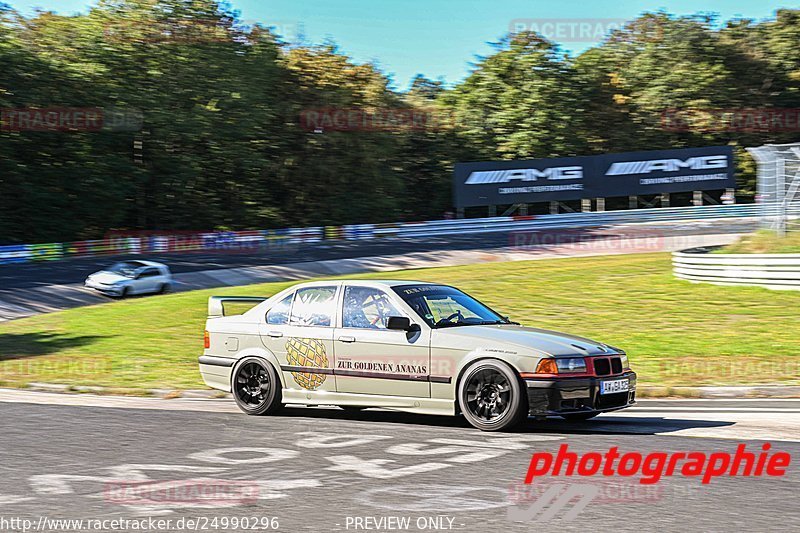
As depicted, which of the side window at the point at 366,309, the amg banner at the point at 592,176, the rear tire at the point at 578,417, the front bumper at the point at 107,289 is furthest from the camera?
the amg banner at the point at 592,176

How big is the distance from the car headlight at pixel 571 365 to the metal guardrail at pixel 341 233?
34.6 meters

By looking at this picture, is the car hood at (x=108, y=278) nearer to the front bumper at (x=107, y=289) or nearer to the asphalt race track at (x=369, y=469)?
the front bumper at (x=107, y=289)

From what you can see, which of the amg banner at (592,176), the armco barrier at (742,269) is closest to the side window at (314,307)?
the armco barrier at (742,269)

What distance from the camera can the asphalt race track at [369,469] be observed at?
5.71 meters

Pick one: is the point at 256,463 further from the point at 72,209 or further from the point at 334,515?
the point at 72,209

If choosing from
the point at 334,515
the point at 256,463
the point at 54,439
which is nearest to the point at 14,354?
the point at 54,439

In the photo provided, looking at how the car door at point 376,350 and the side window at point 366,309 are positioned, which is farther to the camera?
the side window at point 366,309

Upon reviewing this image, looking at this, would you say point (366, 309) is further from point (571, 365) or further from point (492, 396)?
point (571, 365)

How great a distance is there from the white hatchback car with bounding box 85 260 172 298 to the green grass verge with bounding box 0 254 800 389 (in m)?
3.45

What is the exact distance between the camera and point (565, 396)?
8391 mm

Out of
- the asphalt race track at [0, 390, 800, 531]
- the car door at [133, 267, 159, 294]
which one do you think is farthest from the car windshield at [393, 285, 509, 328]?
the car door at [133, 267, 159, 294]

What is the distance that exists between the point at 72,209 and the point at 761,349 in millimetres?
38578

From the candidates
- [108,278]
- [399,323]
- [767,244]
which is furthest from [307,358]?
[108,278]

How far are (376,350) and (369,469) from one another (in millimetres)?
2355
